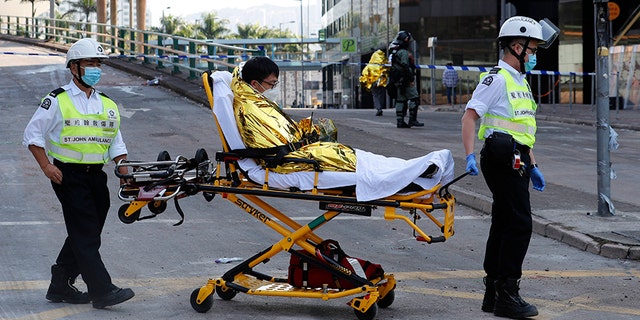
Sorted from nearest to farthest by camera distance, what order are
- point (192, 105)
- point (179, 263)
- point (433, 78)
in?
point (179, 263) → point (192, 105) → point (433, 78)

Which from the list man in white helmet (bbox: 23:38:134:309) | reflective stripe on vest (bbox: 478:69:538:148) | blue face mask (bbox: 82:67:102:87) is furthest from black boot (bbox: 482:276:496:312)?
→ blue face mask (bbox: 82:67:102:87)

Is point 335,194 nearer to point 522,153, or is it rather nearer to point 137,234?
point 522,153

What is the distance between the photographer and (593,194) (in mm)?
12562

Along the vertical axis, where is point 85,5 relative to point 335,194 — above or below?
above

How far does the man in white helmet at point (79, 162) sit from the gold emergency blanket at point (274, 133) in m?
0.93

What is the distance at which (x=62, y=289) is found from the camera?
701 cm

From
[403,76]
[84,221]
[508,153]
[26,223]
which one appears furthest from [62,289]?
[403,76]

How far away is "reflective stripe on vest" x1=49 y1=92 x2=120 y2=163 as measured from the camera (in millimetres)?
6910

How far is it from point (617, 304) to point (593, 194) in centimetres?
561

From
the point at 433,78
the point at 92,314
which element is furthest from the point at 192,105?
the point at 433,78

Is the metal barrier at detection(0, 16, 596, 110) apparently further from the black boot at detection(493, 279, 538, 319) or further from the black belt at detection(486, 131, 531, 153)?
the black boot at detection(493, 279, 538, 319)

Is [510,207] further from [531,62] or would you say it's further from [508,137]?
[531,62]

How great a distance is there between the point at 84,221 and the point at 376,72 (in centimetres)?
1923

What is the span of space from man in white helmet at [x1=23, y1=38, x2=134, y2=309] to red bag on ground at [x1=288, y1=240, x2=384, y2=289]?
1.14 m
